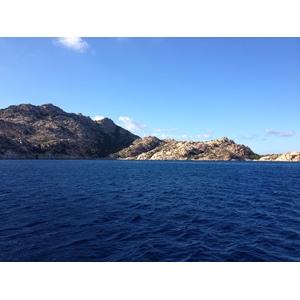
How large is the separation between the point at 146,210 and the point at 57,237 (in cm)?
1322

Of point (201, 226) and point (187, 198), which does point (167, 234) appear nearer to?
point (201, 226)

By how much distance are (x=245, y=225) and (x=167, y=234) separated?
9605 mm

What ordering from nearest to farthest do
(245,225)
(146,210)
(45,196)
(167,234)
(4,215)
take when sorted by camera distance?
1. (167,234)
2. (245,225)
3. (4,215)
4. (146,210)
5. (45,196)

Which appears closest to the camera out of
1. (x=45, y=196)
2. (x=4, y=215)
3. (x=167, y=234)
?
(x=167, y=234)

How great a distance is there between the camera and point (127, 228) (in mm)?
21875
